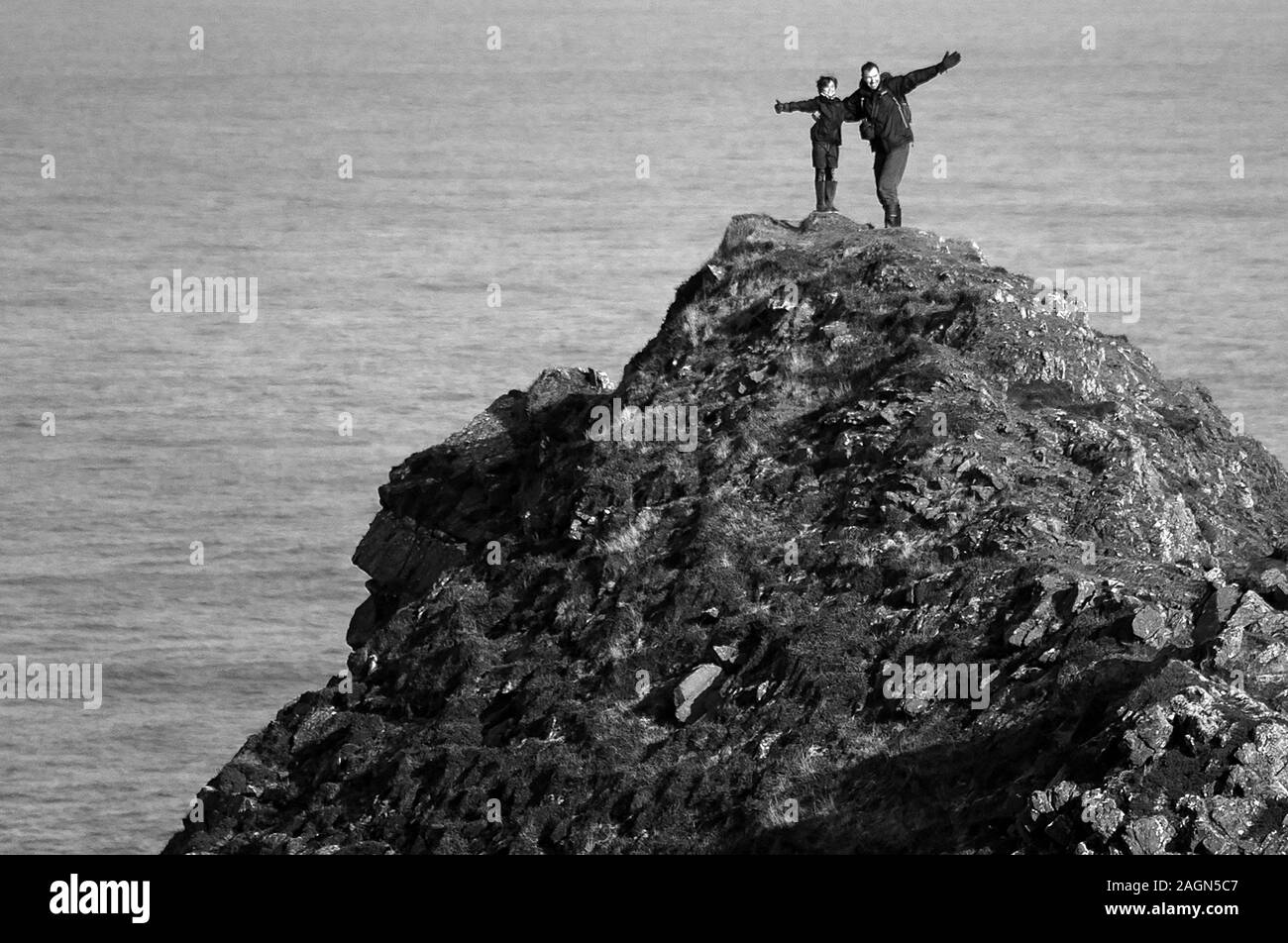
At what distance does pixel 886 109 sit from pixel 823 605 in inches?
420

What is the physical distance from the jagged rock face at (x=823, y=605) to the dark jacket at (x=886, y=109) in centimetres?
201

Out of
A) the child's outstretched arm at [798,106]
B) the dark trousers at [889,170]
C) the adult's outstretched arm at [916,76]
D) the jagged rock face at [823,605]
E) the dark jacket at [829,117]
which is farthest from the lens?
the dark jacket at [829,117]

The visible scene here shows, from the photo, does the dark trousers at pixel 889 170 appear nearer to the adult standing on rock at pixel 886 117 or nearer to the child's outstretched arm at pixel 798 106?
the adult standing on rock at pixel 886 117

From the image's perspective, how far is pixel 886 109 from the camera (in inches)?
1673

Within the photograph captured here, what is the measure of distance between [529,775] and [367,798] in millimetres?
3089

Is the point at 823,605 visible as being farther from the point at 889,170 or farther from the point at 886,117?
the point at 886,117

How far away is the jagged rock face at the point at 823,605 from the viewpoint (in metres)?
30.3

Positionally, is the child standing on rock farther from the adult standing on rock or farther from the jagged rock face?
the jagged rock face

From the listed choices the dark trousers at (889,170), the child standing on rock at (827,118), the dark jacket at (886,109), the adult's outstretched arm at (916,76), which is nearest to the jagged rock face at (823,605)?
the dark trousers at (889,170)

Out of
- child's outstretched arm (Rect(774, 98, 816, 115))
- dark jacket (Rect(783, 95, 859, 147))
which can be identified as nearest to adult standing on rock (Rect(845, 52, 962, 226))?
dark jacket (Rect(783, 95, 859, 147))

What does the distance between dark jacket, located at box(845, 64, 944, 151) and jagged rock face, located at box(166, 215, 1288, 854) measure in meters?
2.01

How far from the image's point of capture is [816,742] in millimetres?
33312

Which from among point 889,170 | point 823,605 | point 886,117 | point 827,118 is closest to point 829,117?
point 827,118

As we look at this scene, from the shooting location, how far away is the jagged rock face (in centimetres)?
3027
